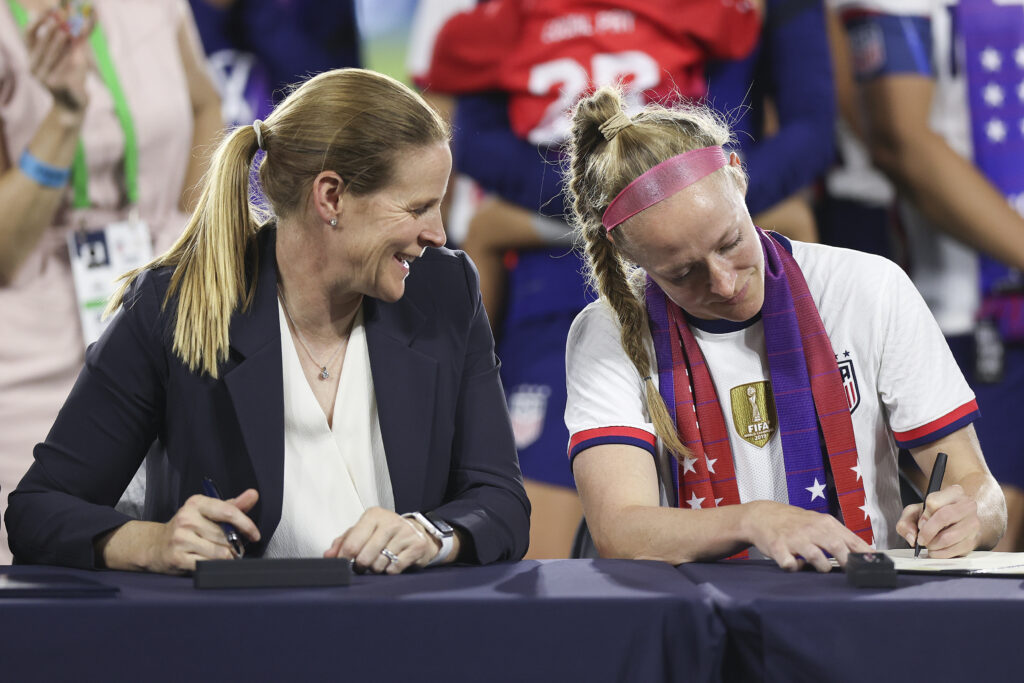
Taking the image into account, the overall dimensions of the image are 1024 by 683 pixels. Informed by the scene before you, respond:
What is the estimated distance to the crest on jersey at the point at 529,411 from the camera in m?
2.75

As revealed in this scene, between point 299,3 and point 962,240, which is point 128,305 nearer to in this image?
point 299,3

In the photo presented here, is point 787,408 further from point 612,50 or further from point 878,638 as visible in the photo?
point 612,50

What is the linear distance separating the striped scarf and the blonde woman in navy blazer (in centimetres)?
27

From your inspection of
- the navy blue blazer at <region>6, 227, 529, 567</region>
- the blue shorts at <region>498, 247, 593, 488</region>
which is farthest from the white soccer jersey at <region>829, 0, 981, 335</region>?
the navy blue blazer at <region>6, 227, 529, 567</region>

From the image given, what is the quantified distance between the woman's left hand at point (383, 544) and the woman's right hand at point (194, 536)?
11 centimetres

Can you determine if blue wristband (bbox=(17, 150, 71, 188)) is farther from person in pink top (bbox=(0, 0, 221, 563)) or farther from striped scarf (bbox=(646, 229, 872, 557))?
striped scarf (bbox=(646, 229, 872, 557))

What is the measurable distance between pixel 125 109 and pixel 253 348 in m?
1.35

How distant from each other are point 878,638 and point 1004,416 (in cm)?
216

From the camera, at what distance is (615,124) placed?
1735mm

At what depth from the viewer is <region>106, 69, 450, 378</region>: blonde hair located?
1.62m

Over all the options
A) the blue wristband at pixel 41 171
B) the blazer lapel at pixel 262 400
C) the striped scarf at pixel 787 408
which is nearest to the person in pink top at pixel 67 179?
the blue wristband at pixel 41 171

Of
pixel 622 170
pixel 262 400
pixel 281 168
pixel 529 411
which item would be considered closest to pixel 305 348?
pixel 262 400

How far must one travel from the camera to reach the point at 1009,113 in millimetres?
3006

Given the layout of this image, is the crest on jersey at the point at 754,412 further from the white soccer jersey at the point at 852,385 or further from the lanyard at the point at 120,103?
the lanyard at the point at 120,103
